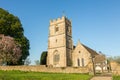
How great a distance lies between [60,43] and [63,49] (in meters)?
2.23

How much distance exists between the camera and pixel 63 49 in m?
52.8

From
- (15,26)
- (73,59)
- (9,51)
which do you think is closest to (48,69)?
(9,51)

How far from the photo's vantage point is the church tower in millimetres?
52688

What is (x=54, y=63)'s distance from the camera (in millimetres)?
54094

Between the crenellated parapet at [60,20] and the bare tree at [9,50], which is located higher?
the crenellated parapet at [60,20]

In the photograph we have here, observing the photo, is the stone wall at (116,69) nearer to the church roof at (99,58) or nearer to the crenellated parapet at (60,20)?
the church roof at (99,58)

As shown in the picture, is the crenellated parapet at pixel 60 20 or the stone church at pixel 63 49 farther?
the crenellated parapet at pixel 60 20

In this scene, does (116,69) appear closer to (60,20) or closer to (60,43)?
(60,43)

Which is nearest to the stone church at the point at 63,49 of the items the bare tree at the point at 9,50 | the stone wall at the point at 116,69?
the bare tree at the point at 9,50

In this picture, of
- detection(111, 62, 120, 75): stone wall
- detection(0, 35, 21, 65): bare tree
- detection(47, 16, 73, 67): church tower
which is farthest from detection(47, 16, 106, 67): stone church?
detection(111, 62, 120, 75): stone wall

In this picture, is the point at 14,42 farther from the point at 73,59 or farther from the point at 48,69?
the point at 73,59

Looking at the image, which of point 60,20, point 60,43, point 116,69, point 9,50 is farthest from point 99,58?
point 9,50

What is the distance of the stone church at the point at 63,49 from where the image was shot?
5262cm

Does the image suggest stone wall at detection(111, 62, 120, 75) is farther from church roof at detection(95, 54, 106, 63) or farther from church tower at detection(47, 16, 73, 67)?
church roof at detection(95, 54, 106, 63)
